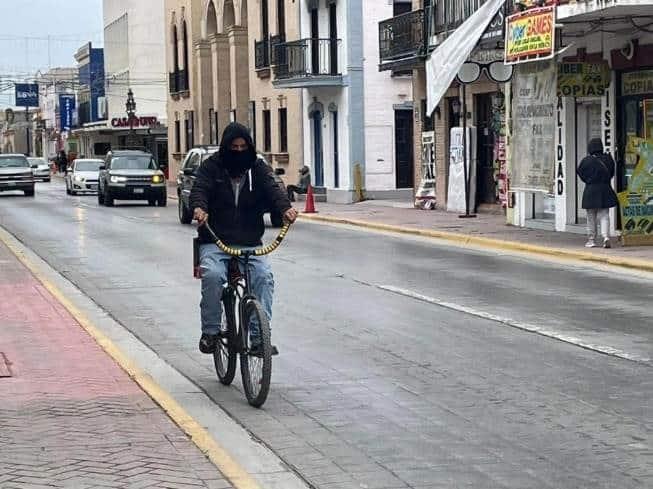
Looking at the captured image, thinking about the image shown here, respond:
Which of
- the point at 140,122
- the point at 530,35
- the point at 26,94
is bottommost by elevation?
the point at 530,35

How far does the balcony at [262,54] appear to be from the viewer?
4664cm

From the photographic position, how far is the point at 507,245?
21469 millimetres

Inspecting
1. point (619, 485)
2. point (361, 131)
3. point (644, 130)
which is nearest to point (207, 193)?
point (619, 485)

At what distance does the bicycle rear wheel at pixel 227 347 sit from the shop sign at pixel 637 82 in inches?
541

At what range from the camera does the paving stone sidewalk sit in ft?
64.7

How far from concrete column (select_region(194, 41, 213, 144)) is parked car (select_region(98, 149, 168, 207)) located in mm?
16302

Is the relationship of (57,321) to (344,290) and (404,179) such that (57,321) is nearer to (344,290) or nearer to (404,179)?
(344,290)

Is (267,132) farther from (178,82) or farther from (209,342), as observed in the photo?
(209,342)

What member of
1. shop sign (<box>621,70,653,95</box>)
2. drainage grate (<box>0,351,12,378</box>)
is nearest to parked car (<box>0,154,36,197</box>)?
shop sign (<box>621,70,653,95</box>)

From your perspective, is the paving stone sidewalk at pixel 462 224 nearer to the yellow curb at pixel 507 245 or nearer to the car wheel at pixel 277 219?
the yellow curb at pixel 507 245

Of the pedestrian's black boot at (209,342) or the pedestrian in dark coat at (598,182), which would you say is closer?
the pedestrian's black boot at (209,342)

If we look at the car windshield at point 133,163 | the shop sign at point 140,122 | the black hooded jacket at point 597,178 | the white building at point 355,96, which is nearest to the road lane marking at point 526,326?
the black hooded jacket at point 597,178

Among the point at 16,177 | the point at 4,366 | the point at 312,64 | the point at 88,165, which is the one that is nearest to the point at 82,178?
the point at 88,165

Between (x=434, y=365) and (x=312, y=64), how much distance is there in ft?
104
